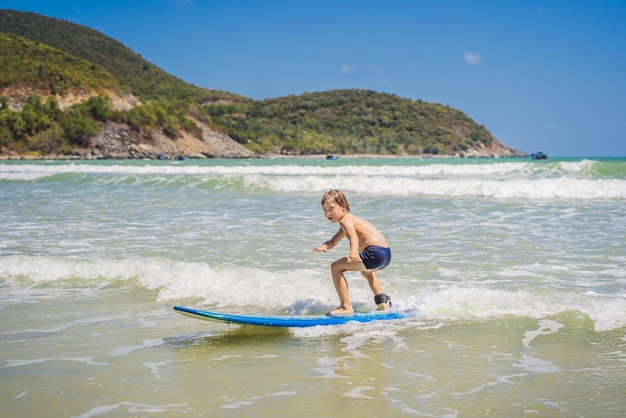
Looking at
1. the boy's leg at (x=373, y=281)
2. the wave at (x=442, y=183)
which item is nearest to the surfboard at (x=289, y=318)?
the boy's leg at (x=373, y=281)

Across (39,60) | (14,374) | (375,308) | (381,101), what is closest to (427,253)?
(375,308)

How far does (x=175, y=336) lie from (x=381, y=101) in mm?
160220

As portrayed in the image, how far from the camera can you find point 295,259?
340 inches

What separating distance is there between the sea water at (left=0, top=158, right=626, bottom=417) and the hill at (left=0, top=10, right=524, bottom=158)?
258 feet

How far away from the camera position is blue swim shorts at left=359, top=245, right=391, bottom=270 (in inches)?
222

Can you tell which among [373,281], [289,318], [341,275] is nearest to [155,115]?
[373,281]

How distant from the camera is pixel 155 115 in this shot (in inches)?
3720

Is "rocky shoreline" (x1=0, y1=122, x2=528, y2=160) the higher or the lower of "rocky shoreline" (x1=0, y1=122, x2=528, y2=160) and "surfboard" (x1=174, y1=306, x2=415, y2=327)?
the higher

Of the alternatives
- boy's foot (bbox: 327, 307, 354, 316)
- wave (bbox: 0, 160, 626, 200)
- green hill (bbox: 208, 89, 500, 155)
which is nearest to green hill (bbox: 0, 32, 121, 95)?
green hill (bbox: 208, 89, 500, 155)

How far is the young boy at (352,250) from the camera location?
5.48 m

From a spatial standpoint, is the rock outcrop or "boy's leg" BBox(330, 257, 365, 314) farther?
the rock outcrop

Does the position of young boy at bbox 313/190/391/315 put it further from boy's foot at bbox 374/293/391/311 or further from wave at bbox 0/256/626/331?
wave at bbox 0/256/626/331

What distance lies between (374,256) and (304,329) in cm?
92

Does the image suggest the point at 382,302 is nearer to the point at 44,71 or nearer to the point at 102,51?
the point at 44,71
